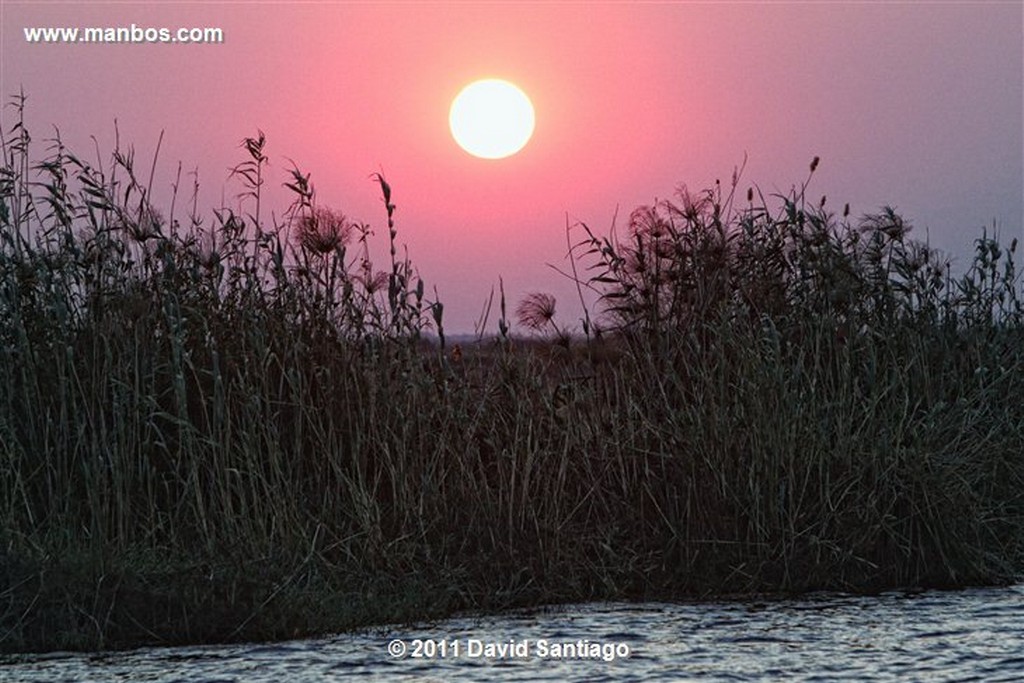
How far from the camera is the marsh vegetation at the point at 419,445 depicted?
20.5ft

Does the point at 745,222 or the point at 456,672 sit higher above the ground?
the point at 745,222

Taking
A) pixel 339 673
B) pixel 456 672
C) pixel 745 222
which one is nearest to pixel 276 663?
pixel 339 673

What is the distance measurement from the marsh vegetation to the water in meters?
0.32

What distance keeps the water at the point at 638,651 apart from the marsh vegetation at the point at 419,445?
320mm

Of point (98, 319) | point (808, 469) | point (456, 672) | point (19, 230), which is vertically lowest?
point (456, 672)

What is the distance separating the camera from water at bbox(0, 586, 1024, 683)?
198 inches

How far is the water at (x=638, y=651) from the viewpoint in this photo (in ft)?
16.5

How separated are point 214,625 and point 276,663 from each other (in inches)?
19.4

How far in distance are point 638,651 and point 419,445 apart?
1690 mm

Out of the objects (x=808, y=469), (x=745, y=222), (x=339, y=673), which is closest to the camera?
(x=339, y=673)

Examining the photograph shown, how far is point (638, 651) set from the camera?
210 inches

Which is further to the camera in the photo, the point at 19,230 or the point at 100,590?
the point at 19,230

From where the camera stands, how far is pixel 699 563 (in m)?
6.53

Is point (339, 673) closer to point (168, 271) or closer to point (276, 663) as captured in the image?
point (276, 663)
